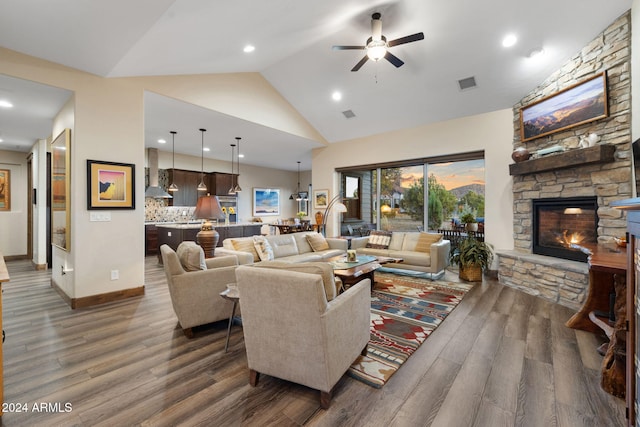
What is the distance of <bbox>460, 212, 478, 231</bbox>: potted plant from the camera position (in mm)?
5613

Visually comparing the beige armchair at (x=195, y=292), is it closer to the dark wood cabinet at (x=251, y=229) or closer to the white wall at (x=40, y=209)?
the dark wood cabinet at (x=251, y=229)

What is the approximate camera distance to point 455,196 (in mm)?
5980

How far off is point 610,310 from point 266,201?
31.7ft

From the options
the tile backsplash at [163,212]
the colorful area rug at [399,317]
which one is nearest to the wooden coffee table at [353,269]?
the colorful area rug at [399,317]

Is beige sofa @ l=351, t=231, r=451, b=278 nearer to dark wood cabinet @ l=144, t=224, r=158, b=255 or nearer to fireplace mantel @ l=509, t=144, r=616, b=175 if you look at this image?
fireplace mantel @ l=509, t=144, r=616, b=175

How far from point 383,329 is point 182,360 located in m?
1.88

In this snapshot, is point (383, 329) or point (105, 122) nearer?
point (383, 329)

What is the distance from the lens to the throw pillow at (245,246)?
14.6 ft

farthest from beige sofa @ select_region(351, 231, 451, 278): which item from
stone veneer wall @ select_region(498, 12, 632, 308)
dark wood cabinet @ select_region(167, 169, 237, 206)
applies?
dark wood cabinet @ select_region(167, 169, 237, 206)

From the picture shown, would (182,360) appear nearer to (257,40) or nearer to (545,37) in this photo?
(257,40)

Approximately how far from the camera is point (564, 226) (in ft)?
13.7

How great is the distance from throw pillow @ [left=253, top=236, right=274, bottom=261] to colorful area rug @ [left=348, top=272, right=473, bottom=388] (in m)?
1.77

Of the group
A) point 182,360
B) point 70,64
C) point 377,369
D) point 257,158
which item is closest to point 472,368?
point 377,369

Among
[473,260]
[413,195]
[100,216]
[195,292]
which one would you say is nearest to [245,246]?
[195,292]
